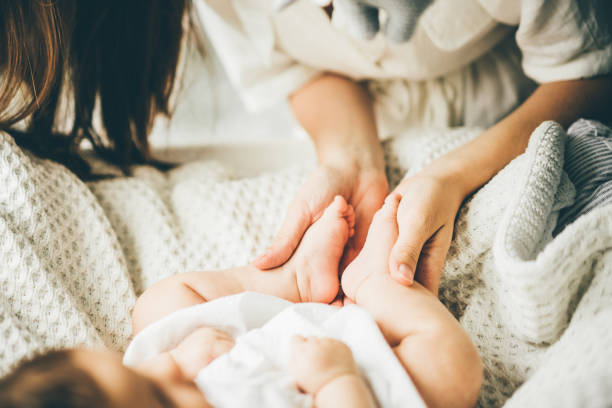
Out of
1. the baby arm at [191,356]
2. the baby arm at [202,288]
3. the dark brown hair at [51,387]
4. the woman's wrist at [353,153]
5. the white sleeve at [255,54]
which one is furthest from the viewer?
the white sleeve at [255,54]

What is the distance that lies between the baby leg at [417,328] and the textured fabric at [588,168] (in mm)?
226

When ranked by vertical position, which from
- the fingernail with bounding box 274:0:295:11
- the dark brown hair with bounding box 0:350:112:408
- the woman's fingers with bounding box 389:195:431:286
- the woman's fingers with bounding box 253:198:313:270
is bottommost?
the woman's fingers with bounding box 253:198:313:270

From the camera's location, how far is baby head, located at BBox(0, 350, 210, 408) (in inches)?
15.0

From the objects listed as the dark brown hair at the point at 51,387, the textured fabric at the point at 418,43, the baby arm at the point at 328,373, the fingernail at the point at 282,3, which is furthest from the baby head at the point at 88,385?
the textured fabric at the point at 418,43

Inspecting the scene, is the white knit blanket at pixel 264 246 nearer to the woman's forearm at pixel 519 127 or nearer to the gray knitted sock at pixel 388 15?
the woman's forearm at pixel 519 127

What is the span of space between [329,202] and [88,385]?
0.43m

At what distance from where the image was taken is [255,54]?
1000 millimetres

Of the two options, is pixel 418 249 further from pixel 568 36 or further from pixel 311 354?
pixel 568 36

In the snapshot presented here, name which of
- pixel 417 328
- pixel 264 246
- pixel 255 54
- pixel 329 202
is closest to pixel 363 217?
pixel 329 202

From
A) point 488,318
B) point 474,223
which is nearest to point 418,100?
point 474,223

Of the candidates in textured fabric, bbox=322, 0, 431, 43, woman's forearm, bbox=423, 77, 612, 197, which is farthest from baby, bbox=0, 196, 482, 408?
textured fabric, bbox=322, 0, 431, 43

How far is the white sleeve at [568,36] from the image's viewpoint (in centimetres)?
69

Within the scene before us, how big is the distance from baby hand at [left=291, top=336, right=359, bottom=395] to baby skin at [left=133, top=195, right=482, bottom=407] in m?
0.01

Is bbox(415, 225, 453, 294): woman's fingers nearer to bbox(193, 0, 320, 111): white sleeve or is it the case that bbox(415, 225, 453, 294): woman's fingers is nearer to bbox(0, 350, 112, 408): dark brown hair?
bbox(0, 350, 112, 408): dark brown hair
